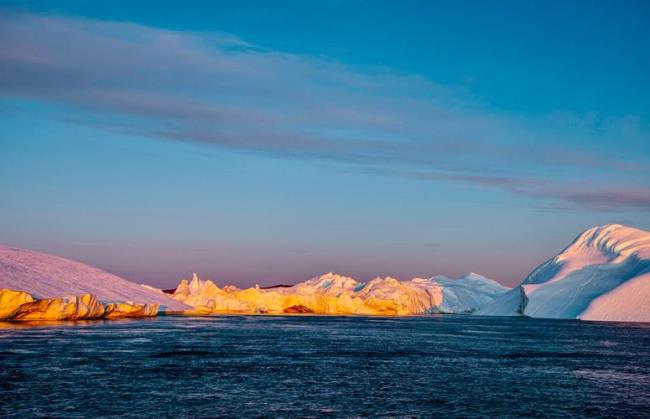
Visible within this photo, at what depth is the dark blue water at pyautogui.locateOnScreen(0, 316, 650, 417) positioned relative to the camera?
25953 mm

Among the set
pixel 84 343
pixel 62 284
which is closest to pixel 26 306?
pixel 62 284

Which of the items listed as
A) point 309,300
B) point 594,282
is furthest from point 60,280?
point 594,282

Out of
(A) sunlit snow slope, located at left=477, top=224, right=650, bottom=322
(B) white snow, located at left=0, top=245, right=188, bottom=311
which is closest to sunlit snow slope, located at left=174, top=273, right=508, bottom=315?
(B) white snow, located at left=0, top=245, right=188, bottom=311

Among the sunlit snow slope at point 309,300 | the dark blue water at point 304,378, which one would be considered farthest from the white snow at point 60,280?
the dark blue water at point 304,378

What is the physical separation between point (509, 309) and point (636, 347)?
102 meters

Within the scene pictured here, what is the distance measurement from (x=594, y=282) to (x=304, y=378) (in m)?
113

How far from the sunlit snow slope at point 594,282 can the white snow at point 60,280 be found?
7442 cm

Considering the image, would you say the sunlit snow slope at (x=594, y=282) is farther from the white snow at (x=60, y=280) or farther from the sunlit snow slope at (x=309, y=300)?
the white snow at (x=60, y=280)

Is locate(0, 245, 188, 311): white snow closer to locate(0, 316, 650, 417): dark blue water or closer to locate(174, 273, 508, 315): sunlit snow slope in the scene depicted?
locate(174, 273, 508, 315): sunlit snow slope

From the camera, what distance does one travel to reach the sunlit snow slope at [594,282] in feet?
383

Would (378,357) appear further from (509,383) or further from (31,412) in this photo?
(31,412)

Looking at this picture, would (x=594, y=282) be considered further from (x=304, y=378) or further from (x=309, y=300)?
(x=304, y=378)

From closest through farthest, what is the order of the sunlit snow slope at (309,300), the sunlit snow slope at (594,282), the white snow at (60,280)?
1. the white snow at (60,280)
2. the sunlit snow slope at (594,282)
3. the sunlit snow slope at (309,300)

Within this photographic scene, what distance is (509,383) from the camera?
3419 cm
